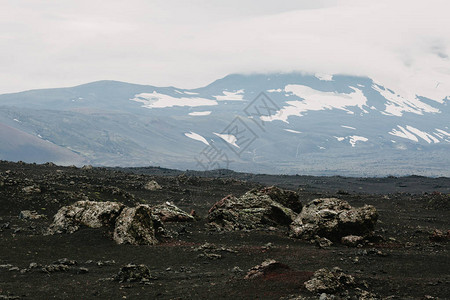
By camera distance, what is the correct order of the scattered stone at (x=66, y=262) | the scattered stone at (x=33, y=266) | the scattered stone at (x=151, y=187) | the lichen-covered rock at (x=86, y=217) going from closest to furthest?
the scattered stone at (x=33, y=266) < the scattered stone at (x=66, y=262) < the lichen-covered rock at (x=86, y=217) < the scattered stone at (x=151, y=187)

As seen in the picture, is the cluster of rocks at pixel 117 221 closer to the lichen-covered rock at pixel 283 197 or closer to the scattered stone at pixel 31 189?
the scattered stone at pixel 31 189

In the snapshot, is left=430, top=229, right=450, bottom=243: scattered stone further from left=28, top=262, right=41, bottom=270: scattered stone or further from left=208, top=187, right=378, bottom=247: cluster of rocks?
left=28, top=262, right=41, bottom=270: scattered stone

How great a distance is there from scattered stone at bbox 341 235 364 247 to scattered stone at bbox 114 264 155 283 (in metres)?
13.8

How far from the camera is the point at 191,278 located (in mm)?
22734

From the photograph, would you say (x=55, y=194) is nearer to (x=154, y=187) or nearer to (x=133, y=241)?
(x=133, y=241)

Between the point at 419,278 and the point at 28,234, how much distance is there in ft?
74.3

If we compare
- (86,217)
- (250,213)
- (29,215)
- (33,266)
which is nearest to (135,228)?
(86,217)

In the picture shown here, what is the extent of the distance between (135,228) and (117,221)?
1442 mm

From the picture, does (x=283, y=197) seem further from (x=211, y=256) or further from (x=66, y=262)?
(x=66, y=262)

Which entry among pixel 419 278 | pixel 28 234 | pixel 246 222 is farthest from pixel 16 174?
pixel 419 278

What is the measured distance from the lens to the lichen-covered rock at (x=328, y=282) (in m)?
19.2

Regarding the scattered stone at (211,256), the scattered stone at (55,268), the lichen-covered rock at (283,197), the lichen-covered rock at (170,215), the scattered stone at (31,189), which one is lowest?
the scattered stone at (55,268)

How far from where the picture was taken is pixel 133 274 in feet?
72.6

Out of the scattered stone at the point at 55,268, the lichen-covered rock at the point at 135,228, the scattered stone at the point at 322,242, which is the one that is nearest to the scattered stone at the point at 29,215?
the lichen-covered rock at the point at 135,228
